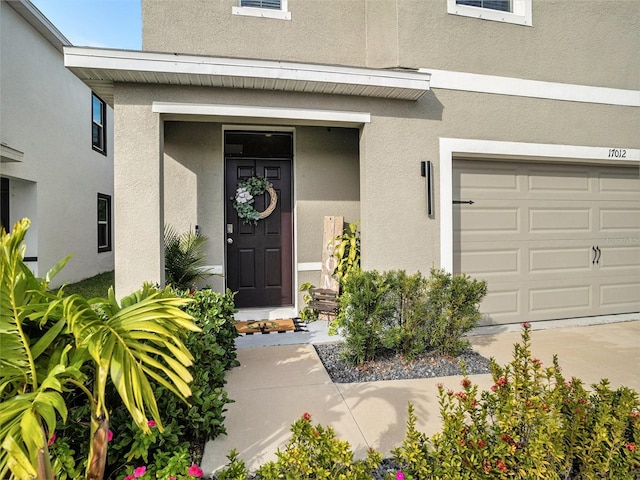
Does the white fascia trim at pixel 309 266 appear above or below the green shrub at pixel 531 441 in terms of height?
above

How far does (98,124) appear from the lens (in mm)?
10289

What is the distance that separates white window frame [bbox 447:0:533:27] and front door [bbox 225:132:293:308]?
2.67m

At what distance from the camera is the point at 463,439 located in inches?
68.0

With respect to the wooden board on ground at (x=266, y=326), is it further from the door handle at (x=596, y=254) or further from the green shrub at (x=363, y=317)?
the door handle at (x=596, y=254)

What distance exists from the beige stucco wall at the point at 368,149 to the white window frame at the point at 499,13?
97cm

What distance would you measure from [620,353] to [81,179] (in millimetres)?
10959

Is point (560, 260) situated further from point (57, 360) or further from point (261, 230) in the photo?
point (57, 360)

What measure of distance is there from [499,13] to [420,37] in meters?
1.20

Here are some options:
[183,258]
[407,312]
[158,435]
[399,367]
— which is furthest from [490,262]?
[158,435]

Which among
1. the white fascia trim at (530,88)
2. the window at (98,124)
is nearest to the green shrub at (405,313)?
the white fascia trim at (530,88)

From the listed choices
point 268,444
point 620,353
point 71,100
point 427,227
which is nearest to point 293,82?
point 427,227

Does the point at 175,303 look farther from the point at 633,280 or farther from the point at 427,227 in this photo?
the point at 633,280

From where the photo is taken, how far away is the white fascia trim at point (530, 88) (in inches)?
171

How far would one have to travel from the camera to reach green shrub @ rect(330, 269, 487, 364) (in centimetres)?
344
